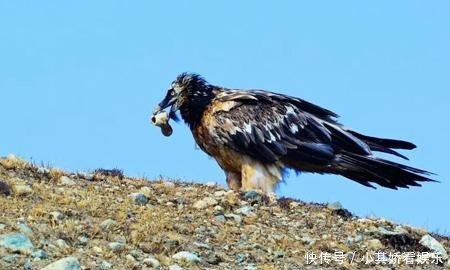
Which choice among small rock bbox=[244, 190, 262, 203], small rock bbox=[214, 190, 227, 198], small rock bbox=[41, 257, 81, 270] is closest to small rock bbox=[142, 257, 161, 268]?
small rock bbox=[41, 257, 81, 270]

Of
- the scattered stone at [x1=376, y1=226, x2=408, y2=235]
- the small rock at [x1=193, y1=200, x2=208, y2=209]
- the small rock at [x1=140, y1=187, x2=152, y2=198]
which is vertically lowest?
the scattered stone at [x1=376, y1=226, x2=408, y2=235]

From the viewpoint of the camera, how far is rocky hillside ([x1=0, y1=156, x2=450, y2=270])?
998cm

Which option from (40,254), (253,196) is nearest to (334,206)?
(253,196)

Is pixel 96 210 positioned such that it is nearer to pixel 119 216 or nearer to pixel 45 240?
pixel 119 216

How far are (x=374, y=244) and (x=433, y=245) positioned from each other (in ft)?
2.54

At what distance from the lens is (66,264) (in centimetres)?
919

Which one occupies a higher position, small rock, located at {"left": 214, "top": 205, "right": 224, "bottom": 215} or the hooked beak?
the hooked beak

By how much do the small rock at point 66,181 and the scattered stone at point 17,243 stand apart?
10.4 ft

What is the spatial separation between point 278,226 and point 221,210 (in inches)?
28.4

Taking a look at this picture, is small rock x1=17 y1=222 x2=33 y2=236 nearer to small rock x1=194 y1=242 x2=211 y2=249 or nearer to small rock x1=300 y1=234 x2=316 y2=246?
small rock x1=194 y1=242 x2=211 y2=249

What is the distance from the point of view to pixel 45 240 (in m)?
10.0

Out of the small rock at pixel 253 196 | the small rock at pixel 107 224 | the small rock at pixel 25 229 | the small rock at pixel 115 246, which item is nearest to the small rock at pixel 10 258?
the small rock at pixel 25 229

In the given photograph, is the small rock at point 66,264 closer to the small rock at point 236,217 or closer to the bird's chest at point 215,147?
the small rock at point 236,217

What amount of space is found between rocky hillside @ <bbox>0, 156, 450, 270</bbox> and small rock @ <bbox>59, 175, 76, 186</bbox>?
0.02 meters
